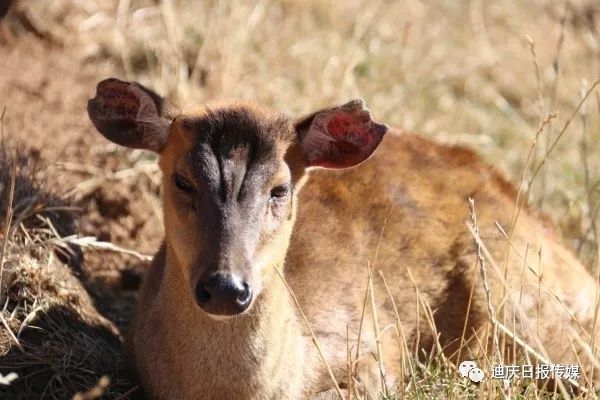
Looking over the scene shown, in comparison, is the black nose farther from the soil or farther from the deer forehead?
the soil

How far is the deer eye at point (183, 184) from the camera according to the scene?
4582mm

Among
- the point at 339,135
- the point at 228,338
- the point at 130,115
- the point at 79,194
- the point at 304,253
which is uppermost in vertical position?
the point at 339,135

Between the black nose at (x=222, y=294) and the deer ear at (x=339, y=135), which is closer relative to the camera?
the black nose at (x=222, y=294)

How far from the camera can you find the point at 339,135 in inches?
197

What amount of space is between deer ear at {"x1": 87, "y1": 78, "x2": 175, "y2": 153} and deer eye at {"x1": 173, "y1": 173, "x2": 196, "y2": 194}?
33 centimetres

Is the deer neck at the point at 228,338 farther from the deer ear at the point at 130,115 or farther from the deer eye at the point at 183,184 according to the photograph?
the deer ear at the point at 130,115

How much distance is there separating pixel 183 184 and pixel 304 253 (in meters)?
1.11

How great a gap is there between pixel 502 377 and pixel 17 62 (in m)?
3.98

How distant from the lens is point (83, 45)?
7930 millimetres

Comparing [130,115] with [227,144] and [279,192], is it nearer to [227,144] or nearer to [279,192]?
[227,144]

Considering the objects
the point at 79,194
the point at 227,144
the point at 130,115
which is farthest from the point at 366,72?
the point at 227,144

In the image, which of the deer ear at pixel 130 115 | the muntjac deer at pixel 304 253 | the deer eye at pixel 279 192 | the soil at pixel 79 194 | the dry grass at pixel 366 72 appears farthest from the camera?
the dry grass at pixel 366 72

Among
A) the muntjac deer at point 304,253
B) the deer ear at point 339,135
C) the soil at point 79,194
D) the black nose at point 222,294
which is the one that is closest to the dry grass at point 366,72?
the soil at point 79,194

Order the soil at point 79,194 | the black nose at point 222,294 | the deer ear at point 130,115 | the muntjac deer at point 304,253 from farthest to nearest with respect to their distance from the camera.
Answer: the soil at point 79,194 → the deer ear at point 130,115 → the muntjac deer at point 304,253 → the black nose at point 222,294
